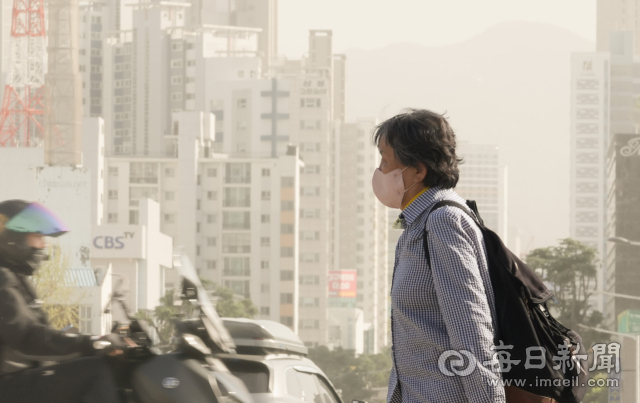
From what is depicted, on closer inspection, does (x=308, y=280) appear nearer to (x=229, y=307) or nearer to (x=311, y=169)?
(x=311, y=169)

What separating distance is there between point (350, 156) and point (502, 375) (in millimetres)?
106847

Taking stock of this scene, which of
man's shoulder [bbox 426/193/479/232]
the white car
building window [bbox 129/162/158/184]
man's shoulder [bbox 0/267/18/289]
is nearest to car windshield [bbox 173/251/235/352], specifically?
man's shoulder [bbox 0/267/18/289]

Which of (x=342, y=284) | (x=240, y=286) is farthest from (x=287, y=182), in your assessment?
(x=342, y=284)

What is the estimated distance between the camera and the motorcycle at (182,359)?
3699 millimetres

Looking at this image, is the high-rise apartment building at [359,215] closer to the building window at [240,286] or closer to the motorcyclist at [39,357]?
the building window at [240,286]

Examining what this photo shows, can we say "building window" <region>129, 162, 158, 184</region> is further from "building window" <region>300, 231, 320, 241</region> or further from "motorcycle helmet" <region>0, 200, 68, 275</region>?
"motorcycle helmet" <region>0, 200, 68, 275</region>

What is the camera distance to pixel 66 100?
2630 inches

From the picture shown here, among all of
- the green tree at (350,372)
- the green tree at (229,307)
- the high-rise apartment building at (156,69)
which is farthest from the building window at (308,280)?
the high-rise apartment building at (156,69)

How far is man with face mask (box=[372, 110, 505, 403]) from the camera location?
236 cm

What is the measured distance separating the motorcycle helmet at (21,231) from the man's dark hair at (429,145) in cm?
197

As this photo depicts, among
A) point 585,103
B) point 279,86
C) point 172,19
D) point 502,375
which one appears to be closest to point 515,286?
point 502,375

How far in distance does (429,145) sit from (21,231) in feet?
6.92

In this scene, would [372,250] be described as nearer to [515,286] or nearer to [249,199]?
[249,199]

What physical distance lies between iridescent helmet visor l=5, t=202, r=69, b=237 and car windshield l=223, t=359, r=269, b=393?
10.1 feet
